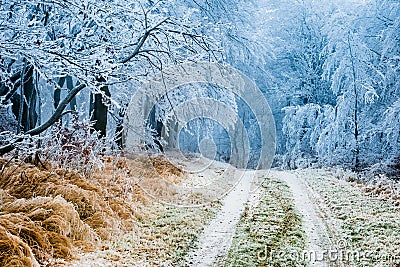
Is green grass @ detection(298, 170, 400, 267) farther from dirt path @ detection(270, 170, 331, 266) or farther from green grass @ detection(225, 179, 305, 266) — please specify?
green grass @ detection(225, 179, 305, 266)

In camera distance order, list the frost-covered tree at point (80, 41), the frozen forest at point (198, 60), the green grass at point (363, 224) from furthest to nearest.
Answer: the green grass at point (363, 224)
the frozen forest at point (198, 60)
the frost-covered tree at point (80, 41)

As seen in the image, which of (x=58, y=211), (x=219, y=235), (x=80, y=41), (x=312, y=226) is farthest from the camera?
(x=312, y=226)

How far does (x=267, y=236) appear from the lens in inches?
239

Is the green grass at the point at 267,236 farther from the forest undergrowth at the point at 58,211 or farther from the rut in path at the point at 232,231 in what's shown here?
the forest undergrowth at the point at 58,211

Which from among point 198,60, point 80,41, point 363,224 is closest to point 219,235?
point 363,224

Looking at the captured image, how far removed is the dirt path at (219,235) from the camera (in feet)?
16.8

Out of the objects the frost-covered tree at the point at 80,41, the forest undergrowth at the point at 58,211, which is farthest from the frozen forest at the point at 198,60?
the forest undergrowth at the point at 58,211

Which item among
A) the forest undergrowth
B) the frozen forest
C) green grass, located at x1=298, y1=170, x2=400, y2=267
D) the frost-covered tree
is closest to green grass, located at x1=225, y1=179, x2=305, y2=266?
green grass, located at x1=298, y1=170, x2=400, y2=267

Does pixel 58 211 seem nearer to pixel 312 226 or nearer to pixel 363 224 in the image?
pixel 312 226

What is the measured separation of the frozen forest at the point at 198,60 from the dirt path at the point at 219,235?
2.06m

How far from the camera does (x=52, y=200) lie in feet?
17.7

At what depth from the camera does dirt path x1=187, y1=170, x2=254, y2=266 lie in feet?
16.8

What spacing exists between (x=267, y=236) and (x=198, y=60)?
3.14 metres

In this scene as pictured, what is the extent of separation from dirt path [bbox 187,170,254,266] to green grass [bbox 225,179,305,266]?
0.45 ft
